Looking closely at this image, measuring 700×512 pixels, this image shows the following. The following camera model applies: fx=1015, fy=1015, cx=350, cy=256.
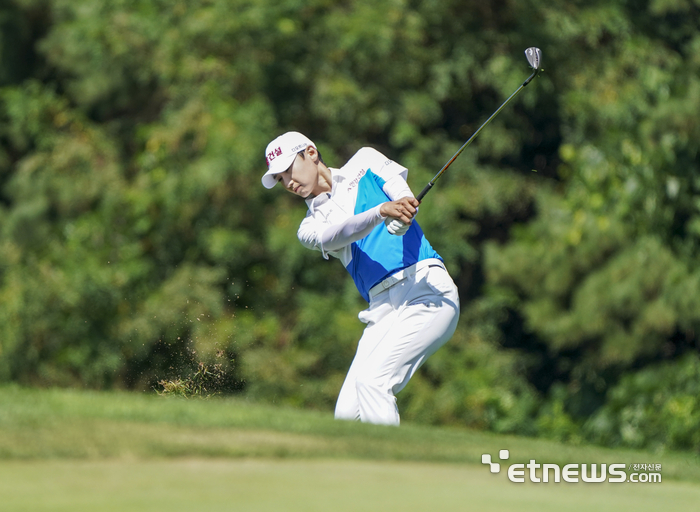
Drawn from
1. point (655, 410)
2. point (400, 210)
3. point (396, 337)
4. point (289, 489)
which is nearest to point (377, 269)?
point (396, 337)

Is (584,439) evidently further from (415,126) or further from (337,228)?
(337,228)

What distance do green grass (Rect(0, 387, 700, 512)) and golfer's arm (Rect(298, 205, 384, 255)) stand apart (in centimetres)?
104

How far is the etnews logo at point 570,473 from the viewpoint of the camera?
15.2 feet

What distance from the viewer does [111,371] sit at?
15766 mm

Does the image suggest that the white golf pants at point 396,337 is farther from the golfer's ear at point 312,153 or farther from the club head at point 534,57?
the club head at point 534,57

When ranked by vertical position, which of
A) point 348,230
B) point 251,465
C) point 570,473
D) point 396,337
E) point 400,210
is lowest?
point 570,473

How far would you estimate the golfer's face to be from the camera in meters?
6.32

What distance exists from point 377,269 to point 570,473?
1.87m

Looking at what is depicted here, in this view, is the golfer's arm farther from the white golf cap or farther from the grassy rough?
the grassy rough

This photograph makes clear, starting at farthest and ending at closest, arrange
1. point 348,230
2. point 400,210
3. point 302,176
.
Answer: point 302,176
point 348,230
point 400,210

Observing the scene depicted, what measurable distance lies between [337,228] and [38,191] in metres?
13.7

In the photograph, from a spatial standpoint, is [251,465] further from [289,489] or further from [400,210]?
[400,210]

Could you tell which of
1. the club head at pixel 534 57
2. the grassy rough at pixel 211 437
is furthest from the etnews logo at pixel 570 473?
the club head at pixel 534 57

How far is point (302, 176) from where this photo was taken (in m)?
6.32
